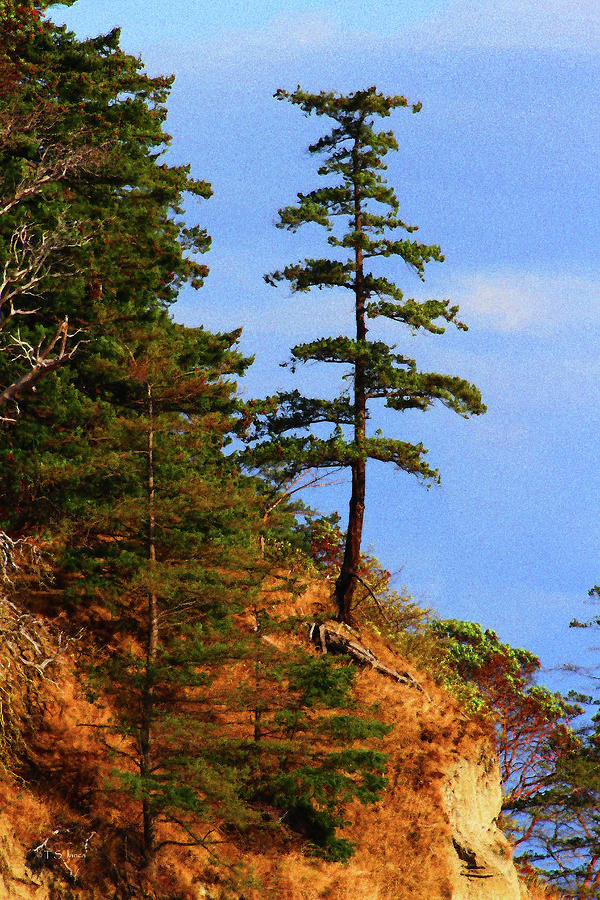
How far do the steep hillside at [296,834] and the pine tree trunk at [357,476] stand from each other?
1.11m

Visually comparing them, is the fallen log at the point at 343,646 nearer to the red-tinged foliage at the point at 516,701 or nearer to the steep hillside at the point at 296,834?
the steep hillside at the point at 296,834

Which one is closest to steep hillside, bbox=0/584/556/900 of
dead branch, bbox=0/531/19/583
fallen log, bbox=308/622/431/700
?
fallen log, bbox=308/622/431/700

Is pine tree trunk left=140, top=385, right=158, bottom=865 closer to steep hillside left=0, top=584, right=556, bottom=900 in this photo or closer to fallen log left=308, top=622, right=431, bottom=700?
steep hillside left=0, top=584, right=556, bottom=900

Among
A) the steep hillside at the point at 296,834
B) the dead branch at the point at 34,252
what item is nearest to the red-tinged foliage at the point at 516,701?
the steep hillside at the point at 296,834

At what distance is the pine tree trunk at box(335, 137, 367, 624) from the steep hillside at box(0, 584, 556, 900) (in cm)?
111

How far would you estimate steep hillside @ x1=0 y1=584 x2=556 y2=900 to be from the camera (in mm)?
16469

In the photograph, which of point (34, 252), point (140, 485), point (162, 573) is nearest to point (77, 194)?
point (34, 252)

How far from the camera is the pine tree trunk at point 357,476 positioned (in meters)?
25.8

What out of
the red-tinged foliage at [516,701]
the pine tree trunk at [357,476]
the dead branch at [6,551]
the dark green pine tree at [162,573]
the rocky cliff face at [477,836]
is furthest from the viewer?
the red-tinged foliage at [516,701]

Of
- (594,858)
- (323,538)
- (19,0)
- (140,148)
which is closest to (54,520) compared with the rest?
(140,148)

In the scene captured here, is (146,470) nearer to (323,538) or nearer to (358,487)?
(358,487)

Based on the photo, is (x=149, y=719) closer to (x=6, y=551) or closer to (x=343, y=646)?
(x=6, y=551)

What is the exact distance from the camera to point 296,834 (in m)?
19.3

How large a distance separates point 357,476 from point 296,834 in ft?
31.9
